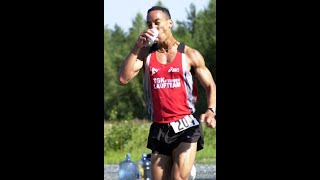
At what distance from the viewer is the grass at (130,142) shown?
690 inches

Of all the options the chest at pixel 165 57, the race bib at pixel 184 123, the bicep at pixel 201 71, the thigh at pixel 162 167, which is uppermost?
the chest at pixel 165 57

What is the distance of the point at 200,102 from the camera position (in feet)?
48.7

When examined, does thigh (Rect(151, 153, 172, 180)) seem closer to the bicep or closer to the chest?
the bicep

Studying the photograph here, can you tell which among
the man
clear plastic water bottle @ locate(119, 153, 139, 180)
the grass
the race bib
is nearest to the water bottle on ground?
clear plastic water bottle @ locate(119, 153, 139, 180)

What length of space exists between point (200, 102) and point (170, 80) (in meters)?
6.80

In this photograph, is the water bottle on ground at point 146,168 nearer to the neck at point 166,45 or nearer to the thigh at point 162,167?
the thigh at point 162,167

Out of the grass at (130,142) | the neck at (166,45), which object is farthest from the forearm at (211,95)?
the grass at (130,142)

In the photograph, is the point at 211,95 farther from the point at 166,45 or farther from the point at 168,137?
the point at 166,45

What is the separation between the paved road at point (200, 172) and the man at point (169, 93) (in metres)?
5.59

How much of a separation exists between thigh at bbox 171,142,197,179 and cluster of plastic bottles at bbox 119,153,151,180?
333 centimetres

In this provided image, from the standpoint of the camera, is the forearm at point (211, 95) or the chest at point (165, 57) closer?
the forearm at point (211, 95)

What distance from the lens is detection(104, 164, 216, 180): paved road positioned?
14.1m
